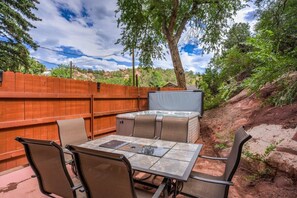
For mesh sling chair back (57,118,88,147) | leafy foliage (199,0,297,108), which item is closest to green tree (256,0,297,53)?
leafy foliage (199,0,297,108)

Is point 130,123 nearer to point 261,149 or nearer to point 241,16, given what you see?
point 261,149

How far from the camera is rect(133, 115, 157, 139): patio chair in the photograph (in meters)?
3.25

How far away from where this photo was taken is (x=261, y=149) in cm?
309

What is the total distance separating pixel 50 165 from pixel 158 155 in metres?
1.09

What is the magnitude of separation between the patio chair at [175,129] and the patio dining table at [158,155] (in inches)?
21.2

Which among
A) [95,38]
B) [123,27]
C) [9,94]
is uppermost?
[95,38]

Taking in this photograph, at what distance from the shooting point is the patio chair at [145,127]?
3248 mm

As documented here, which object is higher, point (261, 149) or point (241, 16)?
point (241, 16)

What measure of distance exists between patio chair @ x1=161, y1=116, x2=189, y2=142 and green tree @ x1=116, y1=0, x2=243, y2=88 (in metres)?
5.25

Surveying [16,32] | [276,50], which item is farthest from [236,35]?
[16,32]

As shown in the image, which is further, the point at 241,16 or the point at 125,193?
the point at 241,16

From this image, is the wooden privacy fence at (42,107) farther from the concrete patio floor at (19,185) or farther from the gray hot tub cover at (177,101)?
the gray hot tub cover at (177,101)

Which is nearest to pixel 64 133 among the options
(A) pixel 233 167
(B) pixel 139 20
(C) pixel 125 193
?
(C) pixel 125 193

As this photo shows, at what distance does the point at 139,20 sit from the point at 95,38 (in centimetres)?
935
